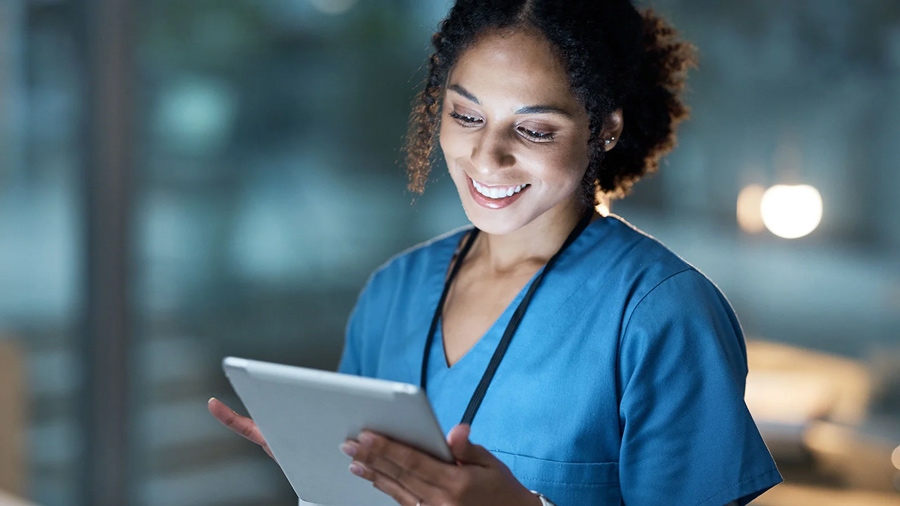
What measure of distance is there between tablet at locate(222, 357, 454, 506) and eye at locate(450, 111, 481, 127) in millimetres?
438

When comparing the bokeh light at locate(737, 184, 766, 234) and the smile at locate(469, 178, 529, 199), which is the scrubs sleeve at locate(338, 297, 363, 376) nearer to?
the smile at locate(469, 178, 529, 199)

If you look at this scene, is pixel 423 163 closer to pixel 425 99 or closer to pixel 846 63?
pixel 425 99

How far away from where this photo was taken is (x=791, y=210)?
2236 mm

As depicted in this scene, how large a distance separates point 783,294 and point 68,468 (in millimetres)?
2215

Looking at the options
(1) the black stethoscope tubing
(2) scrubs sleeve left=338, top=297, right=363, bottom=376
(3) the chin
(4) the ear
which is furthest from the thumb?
(2) scrubs sleeve left=338, top=297, right=363, bottom=376

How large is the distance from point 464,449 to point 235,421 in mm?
371

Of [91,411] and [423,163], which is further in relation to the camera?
[91,411]

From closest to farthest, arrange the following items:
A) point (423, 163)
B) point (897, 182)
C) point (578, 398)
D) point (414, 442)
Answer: point (414, 442), point (578, 398), point (423, 163), point (897, 182)

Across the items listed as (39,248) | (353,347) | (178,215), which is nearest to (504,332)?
(353,347)

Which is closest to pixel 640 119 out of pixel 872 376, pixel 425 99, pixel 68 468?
pixel 425 99

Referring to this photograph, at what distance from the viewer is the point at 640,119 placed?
133cm

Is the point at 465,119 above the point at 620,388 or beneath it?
above

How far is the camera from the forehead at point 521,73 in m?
1.19

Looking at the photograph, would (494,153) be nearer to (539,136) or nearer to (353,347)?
(539,136)
